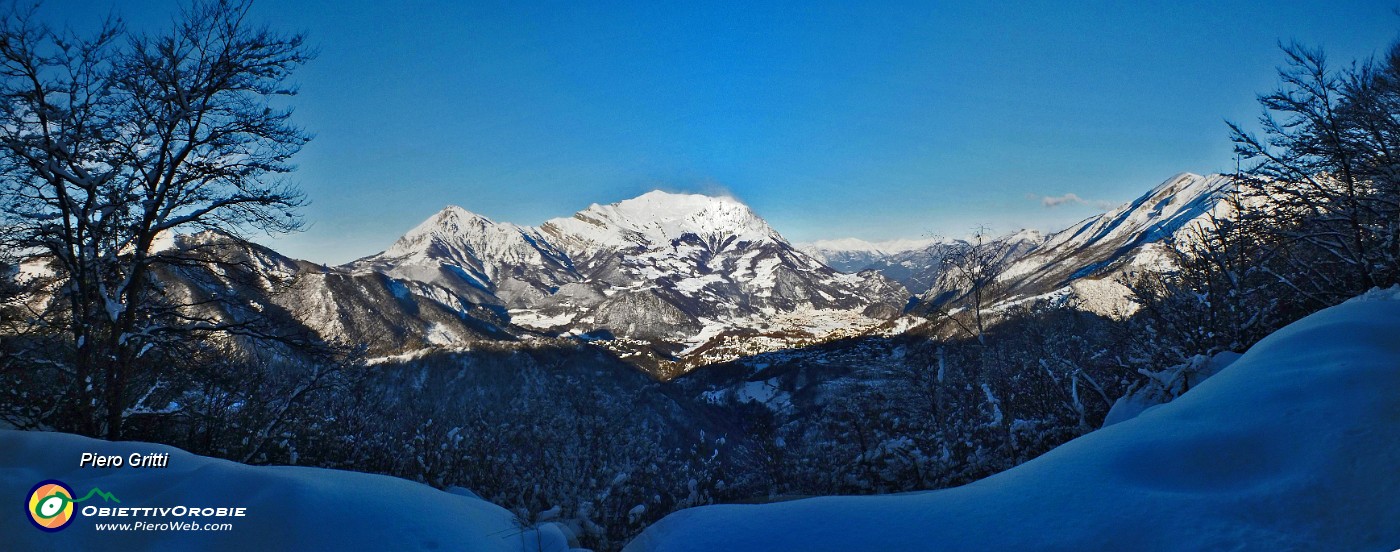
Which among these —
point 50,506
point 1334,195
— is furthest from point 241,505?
point 1334,195

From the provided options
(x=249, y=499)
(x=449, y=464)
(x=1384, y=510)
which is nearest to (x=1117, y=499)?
(x=1384, y=510)

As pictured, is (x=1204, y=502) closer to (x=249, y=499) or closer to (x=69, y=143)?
(x=249, y=499)

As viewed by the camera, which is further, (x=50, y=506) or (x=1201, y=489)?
(x=50, y=506)

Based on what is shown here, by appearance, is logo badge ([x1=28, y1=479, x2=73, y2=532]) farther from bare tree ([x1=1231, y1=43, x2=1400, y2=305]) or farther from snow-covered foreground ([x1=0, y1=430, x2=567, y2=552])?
bare tree ([x1=1231, y1=43, x2=1400, y2=305])

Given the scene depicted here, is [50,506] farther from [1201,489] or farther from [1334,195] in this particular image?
[1334,195]


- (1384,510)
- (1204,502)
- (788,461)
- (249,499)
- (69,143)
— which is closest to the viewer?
(1384,510)

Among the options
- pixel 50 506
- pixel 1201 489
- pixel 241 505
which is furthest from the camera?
pixel 241 505

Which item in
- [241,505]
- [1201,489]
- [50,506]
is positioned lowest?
[1201,489]

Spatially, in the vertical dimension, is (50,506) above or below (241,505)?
above
